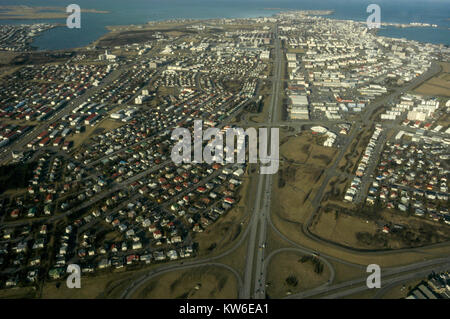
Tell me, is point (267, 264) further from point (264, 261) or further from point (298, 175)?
point (298, 175)

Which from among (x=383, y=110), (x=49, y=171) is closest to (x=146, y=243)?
(x=49, y=171)

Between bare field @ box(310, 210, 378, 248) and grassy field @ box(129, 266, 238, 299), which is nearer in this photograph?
grassy field @ box(129, 266, 238, 299)

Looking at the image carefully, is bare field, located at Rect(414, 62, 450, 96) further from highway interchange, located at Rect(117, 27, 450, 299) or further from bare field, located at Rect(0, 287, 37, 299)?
bare field, located at Rect(0, 287, 37, 299)

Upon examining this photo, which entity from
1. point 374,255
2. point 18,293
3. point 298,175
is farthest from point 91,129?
point 374,255

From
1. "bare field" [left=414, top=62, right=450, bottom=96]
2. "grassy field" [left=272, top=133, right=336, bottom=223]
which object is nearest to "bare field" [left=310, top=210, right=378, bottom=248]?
"grassy field" [left=272, top=133, right=336, bottom=223]

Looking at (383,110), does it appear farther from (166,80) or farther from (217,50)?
(217,50)

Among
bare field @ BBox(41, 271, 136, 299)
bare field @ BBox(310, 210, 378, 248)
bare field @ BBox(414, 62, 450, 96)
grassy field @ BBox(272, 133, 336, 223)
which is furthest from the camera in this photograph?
bare field @ BBox(414, 62, 450, 96)
